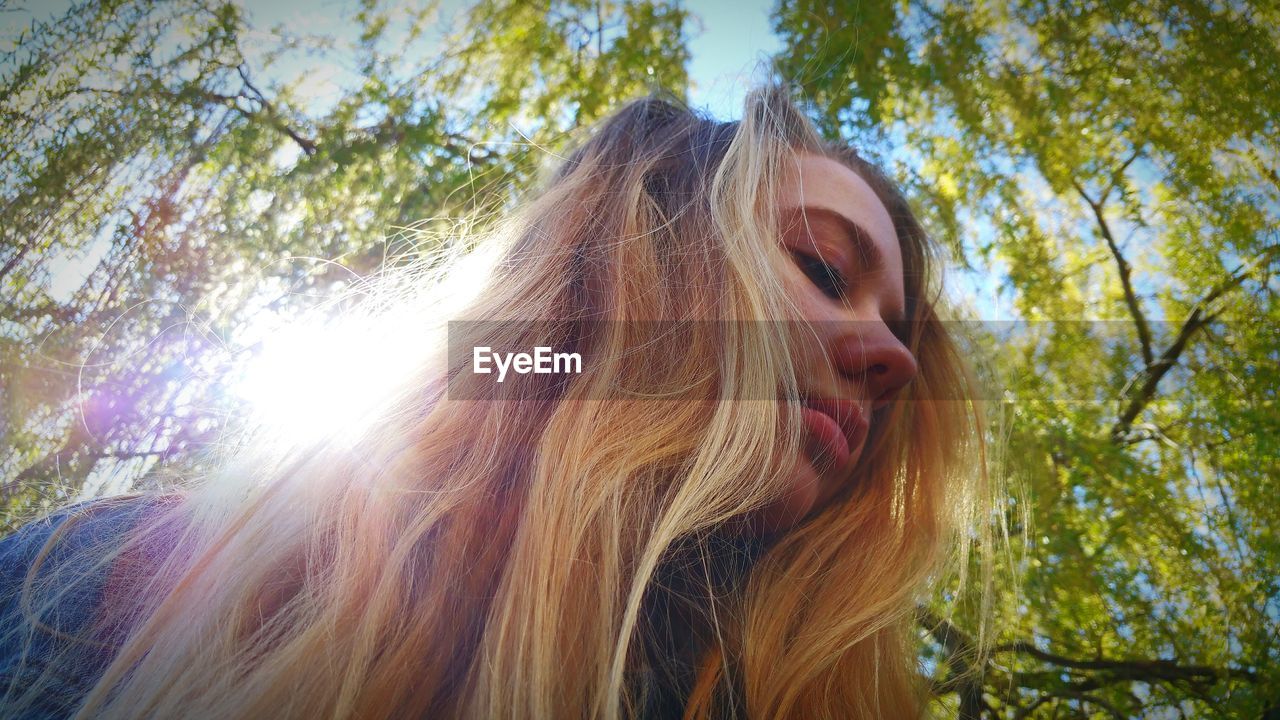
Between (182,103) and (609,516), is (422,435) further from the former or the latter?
(182,103)

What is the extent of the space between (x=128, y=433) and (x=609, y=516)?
1246 millimetres

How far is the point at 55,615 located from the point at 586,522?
2.03ft

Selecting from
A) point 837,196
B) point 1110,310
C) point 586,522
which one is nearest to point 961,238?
point 1110,310

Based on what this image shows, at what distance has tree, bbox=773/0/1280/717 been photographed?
146cm

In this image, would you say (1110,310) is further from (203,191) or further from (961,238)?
(203,191)

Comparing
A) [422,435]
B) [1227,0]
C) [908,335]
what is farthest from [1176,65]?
[422,435]

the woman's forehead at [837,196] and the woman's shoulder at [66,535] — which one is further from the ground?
the woman's forehead at [837,196]

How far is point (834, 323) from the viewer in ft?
3.01

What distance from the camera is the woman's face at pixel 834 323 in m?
0.89

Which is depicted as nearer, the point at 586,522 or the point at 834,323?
the point at 586,522

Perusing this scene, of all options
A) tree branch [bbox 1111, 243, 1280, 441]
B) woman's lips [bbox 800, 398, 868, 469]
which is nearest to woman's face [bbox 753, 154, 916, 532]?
woman's lips [bbox 800, 398, 868, 469]

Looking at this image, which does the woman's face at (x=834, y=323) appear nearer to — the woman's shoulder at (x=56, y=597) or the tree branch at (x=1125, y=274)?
the woman's shoulder at (x=56, y=597)

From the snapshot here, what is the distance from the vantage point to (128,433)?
1.33 metres

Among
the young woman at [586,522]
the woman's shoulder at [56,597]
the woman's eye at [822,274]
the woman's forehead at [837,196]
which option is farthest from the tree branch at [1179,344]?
the woman's shoulder at [56,597]
